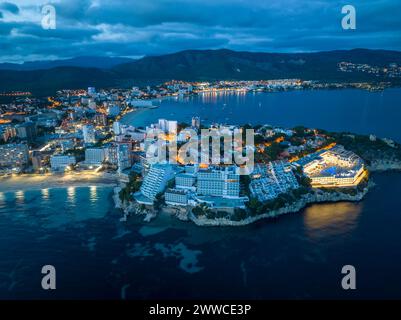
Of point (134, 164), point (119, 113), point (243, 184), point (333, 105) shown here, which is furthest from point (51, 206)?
point (333, 105)

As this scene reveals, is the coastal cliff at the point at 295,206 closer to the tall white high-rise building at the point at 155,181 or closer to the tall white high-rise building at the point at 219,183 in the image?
the tall white high-rise building at the point at 219,183

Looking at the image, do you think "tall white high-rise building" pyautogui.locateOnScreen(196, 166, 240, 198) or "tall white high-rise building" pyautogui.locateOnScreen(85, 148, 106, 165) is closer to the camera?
"tall white high-rise building" pyautogui.locateOnScreen(196, 166, 240, 198)

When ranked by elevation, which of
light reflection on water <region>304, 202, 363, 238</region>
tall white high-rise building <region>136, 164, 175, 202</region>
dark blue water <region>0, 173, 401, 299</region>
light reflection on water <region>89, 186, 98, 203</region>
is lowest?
dark blue water <region>0, 173, 401, 299</region>

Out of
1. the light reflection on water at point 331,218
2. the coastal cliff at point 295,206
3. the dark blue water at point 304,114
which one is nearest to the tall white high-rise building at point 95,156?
the coastal cliff at point 295,206

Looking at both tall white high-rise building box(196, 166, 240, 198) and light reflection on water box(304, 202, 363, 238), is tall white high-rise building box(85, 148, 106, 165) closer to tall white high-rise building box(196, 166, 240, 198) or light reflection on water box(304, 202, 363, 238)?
tall white high-rise building box(196, 166, 240, 198)

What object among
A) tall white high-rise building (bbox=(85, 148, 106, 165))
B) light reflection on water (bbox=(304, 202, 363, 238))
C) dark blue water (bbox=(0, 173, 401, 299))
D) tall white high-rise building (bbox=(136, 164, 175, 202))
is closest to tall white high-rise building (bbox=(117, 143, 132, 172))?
tall white high-rise building (bbox=(85, 148, 106, 165))

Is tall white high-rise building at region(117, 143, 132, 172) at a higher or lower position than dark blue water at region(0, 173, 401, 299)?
Result: higher
